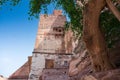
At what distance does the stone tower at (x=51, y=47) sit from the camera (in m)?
29.7

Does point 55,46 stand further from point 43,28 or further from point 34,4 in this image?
point 34,4

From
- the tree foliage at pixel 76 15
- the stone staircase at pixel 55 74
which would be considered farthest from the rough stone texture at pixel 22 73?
the tree foliage at pixel 76 15

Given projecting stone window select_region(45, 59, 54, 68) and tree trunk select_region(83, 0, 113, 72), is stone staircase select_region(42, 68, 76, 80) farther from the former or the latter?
tree trunk select_region(83, 0, 113, 72)

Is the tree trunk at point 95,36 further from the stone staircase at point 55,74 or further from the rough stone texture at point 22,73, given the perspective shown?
the rough stone texture at point 22,73

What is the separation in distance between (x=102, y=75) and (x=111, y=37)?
3896 mm

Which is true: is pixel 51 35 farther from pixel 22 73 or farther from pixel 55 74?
pixel 55 74

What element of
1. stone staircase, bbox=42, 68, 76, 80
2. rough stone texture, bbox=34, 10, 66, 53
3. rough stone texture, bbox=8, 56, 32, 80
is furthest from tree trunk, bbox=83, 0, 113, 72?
rough stone texture, bbox=8, 56, 32, 80

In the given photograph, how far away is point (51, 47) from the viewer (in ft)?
108

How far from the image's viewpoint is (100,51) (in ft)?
32.8

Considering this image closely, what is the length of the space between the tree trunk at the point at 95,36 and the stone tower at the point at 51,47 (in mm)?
19025

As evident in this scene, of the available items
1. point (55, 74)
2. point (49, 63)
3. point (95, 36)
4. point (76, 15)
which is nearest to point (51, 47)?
point (49, 63)

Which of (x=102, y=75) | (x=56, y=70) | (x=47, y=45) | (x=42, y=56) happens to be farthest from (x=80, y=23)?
(x=47, y=45)

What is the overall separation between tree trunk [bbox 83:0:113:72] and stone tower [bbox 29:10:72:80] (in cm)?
1903

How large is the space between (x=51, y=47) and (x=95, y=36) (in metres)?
23.3
